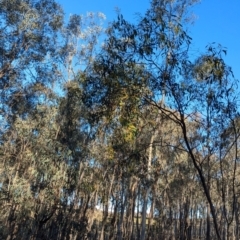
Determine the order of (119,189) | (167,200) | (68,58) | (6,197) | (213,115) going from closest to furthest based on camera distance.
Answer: (213,115)
(6,197)
(68,58)
(119,189)
(167,200)

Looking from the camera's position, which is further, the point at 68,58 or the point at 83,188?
the point at 68,58

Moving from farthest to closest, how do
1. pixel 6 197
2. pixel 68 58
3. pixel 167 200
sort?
1. pixel 167 200
2. pixel 68 58
3. pixel 6 197

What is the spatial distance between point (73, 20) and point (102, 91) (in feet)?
32.5

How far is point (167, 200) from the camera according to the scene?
2094 cm

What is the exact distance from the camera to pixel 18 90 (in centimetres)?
1138

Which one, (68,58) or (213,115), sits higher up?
(68,58)

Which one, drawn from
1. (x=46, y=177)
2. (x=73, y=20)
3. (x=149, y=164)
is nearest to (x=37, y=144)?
(x=46, y=177)

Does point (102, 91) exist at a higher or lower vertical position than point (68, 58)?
lower

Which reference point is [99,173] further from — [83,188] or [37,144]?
[37,144]

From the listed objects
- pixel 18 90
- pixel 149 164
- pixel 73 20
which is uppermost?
pixel 73 20

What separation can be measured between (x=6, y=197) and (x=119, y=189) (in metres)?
7.65

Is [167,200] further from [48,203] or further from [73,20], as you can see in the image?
[73,20]

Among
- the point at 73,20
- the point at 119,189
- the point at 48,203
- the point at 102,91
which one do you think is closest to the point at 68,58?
the point at 73,20

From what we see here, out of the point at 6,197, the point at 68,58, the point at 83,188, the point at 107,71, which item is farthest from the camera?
the point at 68,58
